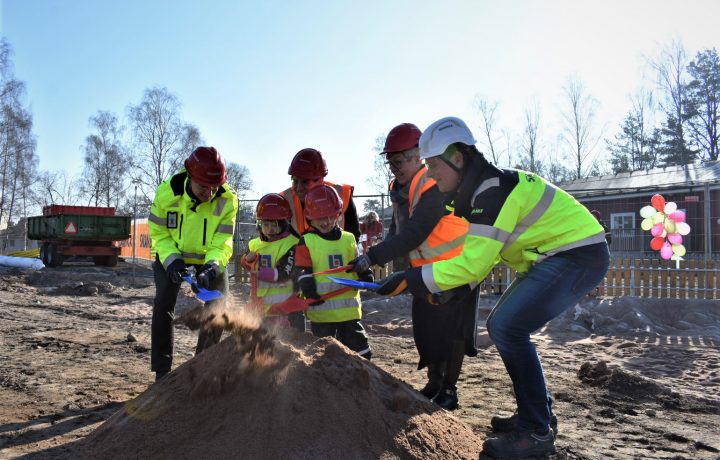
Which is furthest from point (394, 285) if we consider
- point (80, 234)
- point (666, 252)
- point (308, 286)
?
point (80, 234)

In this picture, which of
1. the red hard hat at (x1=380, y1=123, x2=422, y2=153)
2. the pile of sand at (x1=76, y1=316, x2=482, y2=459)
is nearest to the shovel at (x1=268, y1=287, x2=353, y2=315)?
the pile of sand at (x1=76, y1=316, x2=482, y2=459)

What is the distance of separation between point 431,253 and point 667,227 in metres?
10.6

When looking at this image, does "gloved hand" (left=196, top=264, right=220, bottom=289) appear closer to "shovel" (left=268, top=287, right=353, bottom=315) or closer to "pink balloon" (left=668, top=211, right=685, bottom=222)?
"shovel" (left=268, top=287, right=353, bottom=315)

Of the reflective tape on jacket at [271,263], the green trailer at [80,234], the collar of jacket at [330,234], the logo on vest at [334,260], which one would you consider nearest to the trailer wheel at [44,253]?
the green trailer at [80,234]

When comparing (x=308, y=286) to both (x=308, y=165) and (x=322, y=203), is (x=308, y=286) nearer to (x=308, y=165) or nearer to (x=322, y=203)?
(x=322, y=203)

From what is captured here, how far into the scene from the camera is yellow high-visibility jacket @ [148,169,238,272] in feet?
13.8

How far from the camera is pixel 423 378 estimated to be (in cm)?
501

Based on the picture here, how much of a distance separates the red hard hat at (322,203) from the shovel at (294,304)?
53 cm

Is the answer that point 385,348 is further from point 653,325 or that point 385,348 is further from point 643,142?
point 643,142

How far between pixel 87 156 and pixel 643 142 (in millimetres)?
38177

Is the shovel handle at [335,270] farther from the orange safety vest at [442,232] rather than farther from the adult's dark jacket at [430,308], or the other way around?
the orange safety vest at [442,232]

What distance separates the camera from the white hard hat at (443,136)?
120 inches

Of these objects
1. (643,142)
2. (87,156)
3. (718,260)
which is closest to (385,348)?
(718,260)

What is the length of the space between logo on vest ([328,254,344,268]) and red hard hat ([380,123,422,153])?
31.4 inches
